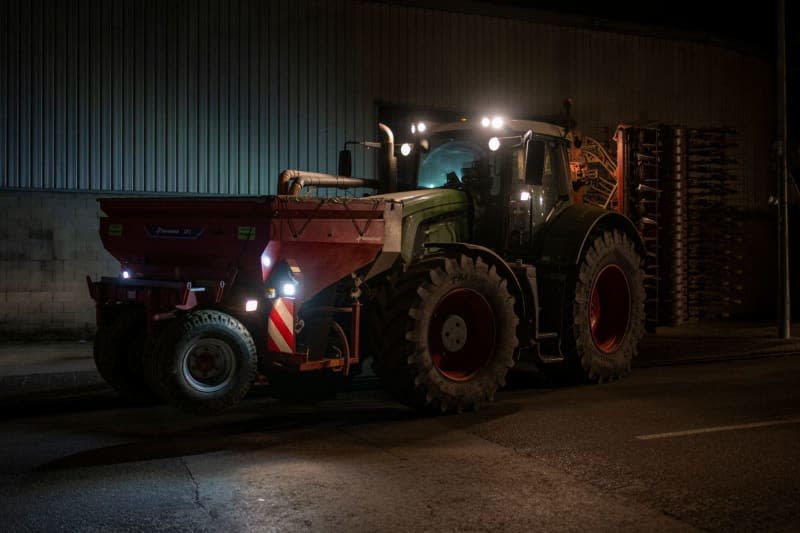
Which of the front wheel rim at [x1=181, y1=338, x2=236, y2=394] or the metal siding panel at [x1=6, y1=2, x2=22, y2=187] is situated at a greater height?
the metal siding panel at [x1=6, y1=2, x2=22, y2=187]

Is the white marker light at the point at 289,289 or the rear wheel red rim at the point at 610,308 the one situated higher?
the white marker light at the point at 289,289

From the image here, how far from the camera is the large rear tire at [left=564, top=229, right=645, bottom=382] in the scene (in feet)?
36.9

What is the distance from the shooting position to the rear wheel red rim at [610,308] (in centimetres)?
1218

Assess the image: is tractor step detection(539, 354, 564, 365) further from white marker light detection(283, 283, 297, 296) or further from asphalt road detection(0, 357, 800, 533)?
white marker light detection(283, 283, 297, 296)

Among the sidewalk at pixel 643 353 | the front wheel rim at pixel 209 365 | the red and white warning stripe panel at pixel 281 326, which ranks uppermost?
the red and white warning stripe panel at pixel 281 326

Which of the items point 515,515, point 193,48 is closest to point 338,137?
point 193,48

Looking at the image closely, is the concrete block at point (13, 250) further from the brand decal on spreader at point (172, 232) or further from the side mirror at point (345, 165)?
the side mirror at point (345, 165)

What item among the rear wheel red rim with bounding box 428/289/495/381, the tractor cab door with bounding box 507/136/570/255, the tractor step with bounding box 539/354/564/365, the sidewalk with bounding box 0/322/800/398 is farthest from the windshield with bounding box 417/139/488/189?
the sidewalk with bounding box 0/322/800/398

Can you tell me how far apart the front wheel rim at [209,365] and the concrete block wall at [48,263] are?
27.0 feet

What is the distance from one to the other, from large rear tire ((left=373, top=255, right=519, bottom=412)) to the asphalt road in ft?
0.94

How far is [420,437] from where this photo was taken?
833 centimetres

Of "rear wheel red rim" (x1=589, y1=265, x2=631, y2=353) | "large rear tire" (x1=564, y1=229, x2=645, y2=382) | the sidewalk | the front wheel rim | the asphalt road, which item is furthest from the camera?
"rear wheel red rim" (x1=589, y1=265, x2=631, y2=353)

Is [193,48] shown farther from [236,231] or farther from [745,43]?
[745,43]

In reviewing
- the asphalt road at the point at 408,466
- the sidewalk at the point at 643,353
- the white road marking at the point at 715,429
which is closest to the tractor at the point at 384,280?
the asphalt road at the point at 408,466
